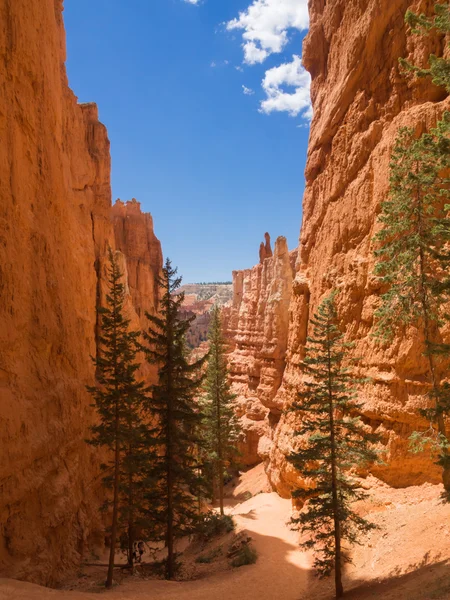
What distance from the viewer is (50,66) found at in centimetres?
1775

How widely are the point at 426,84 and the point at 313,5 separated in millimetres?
12162

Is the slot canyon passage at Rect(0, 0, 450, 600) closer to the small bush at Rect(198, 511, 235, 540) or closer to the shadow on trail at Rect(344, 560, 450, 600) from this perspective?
the shadow on trail at Rect(344, 560, 450, 600)

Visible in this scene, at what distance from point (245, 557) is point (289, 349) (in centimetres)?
1157

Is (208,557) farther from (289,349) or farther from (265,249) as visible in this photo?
(265,249)

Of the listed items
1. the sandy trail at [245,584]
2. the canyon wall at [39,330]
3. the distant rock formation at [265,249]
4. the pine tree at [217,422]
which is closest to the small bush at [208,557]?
the sandy trail at [245,584]

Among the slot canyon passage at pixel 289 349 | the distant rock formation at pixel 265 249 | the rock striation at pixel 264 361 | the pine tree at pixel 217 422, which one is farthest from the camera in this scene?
the distant rock formation at pixel 265 249

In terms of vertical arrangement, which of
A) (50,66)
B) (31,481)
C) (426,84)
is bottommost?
(31,481)

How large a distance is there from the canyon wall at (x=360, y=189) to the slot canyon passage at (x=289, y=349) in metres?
0.08

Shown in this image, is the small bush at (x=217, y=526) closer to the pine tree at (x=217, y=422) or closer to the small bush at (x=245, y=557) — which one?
the small bush at (x=245, y=557)

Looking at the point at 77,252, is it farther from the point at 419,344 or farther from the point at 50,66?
the point at 419,344

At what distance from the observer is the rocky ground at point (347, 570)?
9766mm

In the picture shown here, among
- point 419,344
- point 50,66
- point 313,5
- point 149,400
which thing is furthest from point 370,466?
point 313,5

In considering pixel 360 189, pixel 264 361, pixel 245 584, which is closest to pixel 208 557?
pixel 245 584

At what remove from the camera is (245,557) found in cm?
1636
